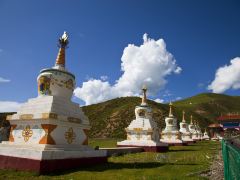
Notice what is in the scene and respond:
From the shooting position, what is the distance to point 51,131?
47.1 feet

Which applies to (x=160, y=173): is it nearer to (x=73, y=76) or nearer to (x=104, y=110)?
(x=73, y=76)

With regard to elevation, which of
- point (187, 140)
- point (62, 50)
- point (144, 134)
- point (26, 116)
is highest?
point (62, 50)

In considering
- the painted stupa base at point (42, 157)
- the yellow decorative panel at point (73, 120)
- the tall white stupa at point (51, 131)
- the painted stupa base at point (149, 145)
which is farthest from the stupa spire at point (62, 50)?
the painted stupa base at point (149, 145)

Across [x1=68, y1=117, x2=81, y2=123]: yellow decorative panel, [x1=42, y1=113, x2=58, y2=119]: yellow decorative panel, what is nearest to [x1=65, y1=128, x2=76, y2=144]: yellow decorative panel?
[x1=68, y1=117, x2=81, y2=123]: yellow decorative panel

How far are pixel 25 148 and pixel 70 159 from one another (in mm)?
2672

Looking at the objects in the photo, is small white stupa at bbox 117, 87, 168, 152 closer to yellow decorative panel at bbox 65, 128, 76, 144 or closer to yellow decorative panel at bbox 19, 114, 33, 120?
yellow decorative panel at bbox 65, 128, 76, 144

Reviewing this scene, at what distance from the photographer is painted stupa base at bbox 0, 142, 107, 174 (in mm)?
12828

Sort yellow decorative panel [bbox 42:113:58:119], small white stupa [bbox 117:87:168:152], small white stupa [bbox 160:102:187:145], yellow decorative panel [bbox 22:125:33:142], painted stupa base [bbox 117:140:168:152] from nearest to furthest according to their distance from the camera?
yellow decorative panel [bbox 42:113:58:119] < yellow decorative panel [bbox 22:125:33:142] < painted stupa base [bbox 117:140:168:152] < small white stupa [bbox 117:87:168:152] < small white stupa [bbox 160:102:187:145]

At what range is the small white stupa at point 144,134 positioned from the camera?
32094 millimetres

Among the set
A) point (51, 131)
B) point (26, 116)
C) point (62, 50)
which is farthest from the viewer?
point (62, 50)

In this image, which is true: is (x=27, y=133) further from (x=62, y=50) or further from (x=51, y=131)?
(x=62, y=50)

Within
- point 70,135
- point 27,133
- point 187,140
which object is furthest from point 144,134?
point 187,140

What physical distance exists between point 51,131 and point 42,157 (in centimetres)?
196

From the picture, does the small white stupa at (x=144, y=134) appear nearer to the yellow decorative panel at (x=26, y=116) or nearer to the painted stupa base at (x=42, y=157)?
the painted stupa base at (x=42, y=157)
